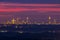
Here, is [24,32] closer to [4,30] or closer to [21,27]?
[21,27]

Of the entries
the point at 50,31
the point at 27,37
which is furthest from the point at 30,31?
the point at 50,31

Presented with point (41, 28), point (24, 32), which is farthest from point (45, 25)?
point (24, 32)

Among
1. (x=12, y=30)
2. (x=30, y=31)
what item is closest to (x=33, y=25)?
(x=30, y=31)

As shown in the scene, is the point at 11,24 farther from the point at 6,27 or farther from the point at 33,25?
the point at 33,25

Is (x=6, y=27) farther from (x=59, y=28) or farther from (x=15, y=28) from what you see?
(x=59, y=28)

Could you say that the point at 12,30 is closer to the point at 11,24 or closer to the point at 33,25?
the point at 11,24

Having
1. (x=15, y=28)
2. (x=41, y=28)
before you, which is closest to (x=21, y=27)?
(x=15, y=28)

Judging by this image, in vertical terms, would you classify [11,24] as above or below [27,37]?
above
